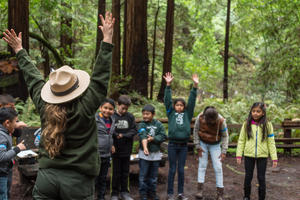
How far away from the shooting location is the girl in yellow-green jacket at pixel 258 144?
18.2ft

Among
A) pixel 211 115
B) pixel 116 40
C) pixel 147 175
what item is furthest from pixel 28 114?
pixel 116 40

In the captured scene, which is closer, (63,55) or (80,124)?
A: (80,124)

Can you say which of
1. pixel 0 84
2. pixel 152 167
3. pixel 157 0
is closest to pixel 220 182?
pixel 152 167

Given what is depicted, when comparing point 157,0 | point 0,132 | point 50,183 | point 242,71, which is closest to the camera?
point 50,183

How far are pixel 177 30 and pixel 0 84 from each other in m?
16.1

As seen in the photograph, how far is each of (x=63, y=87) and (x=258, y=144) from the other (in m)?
4.00

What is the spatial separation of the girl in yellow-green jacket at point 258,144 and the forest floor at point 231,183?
867 millimetres

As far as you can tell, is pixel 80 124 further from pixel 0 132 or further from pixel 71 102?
pixel 0 132

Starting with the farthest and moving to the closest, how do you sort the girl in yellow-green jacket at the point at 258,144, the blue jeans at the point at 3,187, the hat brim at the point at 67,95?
the girl in yellow-green jacket at the point at 258,144, the blue jeans at the point at 3,187, the hat brim at the point at 67,95

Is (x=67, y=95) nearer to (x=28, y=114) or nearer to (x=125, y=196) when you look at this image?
(x=125, y=196)

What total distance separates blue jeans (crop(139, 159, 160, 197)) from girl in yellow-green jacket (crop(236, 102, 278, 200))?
1.54 m

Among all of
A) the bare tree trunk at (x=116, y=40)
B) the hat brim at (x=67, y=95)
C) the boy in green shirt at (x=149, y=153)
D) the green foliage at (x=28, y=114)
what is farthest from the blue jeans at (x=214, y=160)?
the bare tree trunk at (x=116, y=40)

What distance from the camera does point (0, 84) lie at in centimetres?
962

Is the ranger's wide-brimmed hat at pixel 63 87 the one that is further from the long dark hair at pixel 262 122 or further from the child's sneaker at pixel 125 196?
the long dark hair at pixel 262 122
